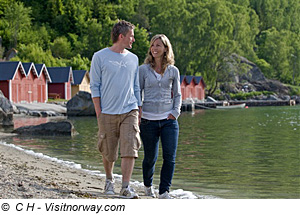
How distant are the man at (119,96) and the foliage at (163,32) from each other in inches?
2668

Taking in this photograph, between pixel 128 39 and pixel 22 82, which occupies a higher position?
pixel 128 39

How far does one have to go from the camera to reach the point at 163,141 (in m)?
6.96

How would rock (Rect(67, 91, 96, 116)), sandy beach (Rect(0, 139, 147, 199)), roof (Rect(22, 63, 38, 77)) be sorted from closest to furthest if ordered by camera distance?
sandy beach (Rect(0, 139, 147, 199)) → rock (Rect(67, 91, 96, 116)) → roof (Rect(22, 63, 38, 77))

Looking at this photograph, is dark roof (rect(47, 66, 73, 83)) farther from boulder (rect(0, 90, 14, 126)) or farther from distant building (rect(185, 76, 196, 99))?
boulder (rect(0, 90, 14, 126))

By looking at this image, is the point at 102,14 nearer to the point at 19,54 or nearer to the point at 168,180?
the point at 19,54

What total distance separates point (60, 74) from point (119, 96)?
184 feet

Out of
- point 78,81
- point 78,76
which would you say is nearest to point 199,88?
point 78,76

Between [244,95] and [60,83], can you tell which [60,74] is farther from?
[244,95]

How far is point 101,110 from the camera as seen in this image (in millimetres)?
6695

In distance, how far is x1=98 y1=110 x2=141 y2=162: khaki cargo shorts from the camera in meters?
6.58

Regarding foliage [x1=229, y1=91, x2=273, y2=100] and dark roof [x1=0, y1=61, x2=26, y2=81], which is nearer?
dark roof [x1=0, y1=61, x2=26, y2=81]

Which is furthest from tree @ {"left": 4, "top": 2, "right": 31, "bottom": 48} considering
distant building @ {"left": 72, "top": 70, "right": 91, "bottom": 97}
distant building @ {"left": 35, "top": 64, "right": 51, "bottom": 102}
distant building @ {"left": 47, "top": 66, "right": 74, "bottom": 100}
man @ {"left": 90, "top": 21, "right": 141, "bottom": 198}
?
man @ {"left": 90, "top": 21, "right": 141, "bottom": 198}

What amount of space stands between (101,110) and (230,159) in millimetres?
7558

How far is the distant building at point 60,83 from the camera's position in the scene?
60906 mm
